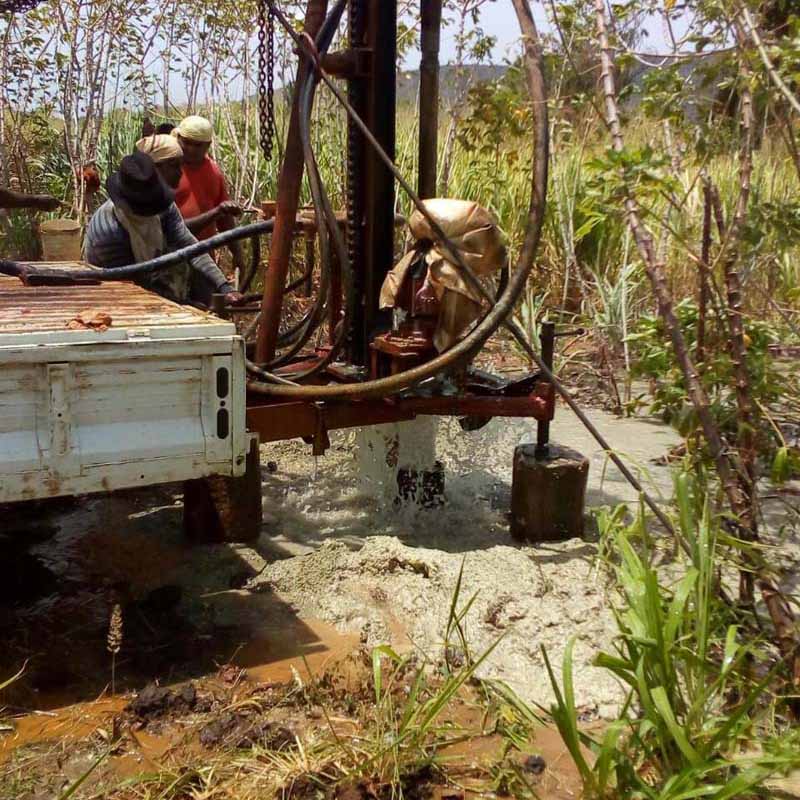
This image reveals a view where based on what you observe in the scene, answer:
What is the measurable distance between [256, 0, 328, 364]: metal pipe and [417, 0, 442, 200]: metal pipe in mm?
539

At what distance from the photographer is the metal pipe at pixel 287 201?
4.40 metres

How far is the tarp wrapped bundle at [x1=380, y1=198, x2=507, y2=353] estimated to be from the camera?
4.28 meters

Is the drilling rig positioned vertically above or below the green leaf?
above

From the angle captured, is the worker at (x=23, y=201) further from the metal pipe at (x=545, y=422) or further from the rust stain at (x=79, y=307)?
the metal pipe at (x=545, y=422)

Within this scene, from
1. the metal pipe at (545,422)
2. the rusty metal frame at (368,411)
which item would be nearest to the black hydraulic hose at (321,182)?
the rusty metal frame at (368,411)

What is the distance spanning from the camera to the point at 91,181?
6.37m

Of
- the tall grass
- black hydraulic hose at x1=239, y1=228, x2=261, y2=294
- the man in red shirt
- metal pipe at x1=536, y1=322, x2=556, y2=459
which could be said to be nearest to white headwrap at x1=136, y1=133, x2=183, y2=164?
black hydraulic hose at x1=239, y1=228, x2=261, y2=294

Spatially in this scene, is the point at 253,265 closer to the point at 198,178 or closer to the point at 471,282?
the point at 198,178

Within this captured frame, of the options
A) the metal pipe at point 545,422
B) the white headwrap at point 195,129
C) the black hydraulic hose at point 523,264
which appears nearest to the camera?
the black hydraulic hose at point 523,264

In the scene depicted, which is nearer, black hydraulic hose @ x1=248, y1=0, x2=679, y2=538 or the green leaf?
the green leaf

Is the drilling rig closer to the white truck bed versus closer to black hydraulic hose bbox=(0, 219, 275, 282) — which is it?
black hydraulic hose bbox=(0, 219, 275, 282)

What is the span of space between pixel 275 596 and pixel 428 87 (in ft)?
8.28

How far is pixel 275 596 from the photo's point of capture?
4.09 metres

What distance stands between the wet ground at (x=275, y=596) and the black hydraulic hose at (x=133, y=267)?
47.6 inches
